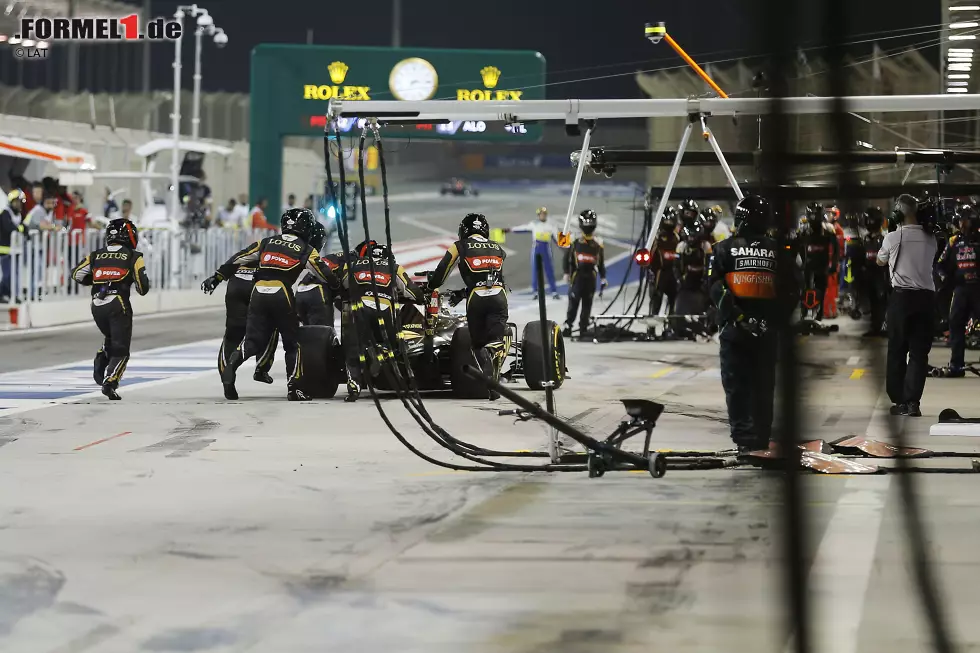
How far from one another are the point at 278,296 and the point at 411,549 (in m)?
6.88

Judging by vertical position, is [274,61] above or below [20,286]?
above

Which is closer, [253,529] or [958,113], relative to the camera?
[253,529]

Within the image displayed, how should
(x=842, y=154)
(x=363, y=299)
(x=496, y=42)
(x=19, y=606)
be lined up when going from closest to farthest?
(x=842, y=154) → (x=19, y=606) → (x=363, y=299) → (x=496, y=42)

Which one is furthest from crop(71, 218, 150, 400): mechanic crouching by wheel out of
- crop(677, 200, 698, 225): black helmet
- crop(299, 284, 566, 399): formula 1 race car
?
crop(677, 200, 698, 225): black helmet

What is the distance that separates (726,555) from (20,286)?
17855 millimetres

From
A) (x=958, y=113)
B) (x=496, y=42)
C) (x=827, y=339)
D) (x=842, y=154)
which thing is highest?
(x=496, y=42)

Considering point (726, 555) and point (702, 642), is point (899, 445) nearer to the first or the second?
point (702, 642)

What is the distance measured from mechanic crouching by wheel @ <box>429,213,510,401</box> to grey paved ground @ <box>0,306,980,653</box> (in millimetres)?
1949

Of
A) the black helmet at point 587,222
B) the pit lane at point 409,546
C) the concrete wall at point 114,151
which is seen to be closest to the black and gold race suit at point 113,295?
the pit lane at point 409,546

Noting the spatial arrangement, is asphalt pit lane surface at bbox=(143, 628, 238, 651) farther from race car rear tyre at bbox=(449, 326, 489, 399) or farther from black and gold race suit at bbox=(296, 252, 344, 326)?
black and gold race suit at bbox=(296, 252, 344, 326)

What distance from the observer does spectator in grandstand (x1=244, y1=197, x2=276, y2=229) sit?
118 ft

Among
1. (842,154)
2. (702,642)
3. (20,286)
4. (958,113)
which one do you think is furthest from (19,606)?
(958,113)

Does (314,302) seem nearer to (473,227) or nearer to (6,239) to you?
(473,227)

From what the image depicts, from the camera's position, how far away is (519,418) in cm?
1304
